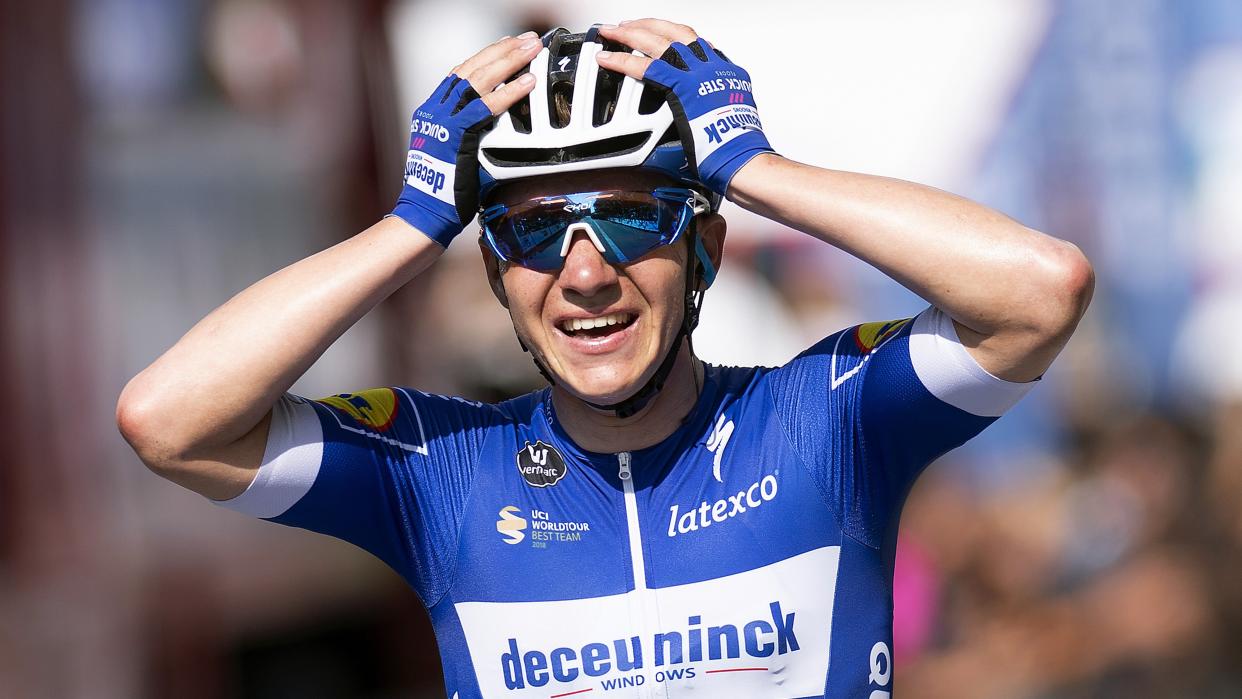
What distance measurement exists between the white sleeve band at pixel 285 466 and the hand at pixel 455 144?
455 mm

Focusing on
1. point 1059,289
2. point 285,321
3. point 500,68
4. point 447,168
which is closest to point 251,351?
point 285,321

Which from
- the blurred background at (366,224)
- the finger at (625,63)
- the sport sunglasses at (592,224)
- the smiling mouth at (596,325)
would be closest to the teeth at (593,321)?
the smiling mouth at (596,325)

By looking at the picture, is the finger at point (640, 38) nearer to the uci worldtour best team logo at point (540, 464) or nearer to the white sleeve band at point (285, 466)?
the uci worldtour best team logo at point (540, 464)

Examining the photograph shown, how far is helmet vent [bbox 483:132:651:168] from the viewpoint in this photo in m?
2.70

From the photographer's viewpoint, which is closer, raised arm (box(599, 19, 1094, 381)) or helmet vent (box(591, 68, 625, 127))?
raised arm (box(599, 19, 1094, 381))

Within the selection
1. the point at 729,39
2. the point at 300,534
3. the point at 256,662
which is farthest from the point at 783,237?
the point at 256,662

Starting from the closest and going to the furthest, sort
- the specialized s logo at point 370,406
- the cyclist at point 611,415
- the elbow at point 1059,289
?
the elbow at point 1059,289, the cyclist at point 611,415, the specialized s logo at point 370,406

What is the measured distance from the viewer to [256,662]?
26.4 ft

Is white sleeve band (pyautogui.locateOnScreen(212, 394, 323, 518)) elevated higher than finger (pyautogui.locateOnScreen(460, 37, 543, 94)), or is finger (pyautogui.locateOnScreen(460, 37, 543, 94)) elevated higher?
finger (pyautogui.locateOnScreen(460, 37, 543, 94))

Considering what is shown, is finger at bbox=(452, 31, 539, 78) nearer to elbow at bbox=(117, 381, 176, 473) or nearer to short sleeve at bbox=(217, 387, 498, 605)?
short sleeve at bbox=(217, 387, 498, 605)

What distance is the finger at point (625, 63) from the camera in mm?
2729

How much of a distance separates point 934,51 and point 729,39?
4.02 ft

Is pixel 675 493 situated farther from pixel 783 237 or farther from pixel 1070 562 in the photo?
pixel 783 237

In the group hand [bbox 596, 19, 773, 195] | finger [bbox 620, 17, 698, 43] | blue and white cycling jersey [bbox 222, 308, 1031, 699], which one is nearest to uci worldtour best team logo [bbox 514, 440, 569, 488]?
blue and white cycling jersey [bbox 222, 308, 1031, 699]
